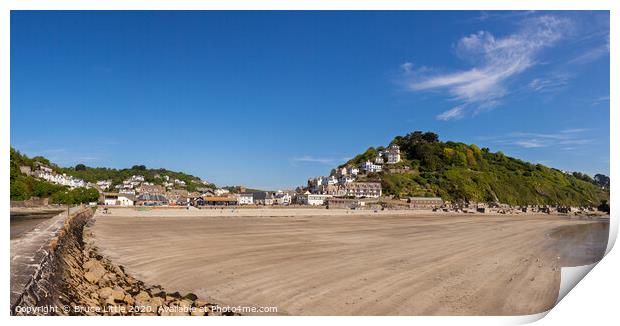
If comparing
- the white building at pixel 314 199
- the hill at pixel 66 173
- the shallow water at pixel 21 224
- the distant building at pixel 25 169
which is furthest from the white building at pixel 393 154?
the distant building at pixel 25 169

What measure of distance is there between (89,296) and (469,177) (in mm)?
54174

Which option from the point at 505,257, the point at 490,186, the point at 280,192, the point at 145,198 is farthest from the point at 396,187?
the point at 505,257

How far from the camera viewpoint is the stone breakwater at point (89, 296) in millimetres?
4414

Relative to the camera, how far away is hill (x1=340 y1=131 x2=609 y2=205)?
4528cm

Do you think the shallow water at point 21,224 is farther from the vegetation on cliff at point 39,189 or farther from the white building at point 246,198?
the white building at point 246,198

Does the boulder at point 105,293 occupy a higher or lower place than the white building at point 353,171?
lower

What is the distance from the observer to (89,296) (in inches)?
206

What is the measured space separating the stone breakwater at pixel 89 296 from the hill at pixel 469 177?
39272 millimetres

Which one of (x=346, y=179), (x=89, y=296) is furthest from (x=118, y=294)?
(x=346, y=179)

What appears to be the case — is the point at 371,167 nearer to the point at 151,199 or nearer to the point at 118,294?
the point at 151,199

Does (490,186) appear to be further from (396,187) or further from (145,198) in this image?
(145,198)

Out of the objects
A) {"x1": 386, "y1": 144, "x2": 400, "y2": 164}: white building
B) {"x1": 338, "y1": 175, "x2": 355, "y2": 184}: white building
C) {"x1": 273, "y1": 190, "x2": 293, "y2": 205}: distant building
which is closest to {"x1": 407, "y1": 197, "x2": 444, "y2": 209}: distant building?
{"x1": 338, "y1": 175, "x2": 355, "y2": 184}: white building
